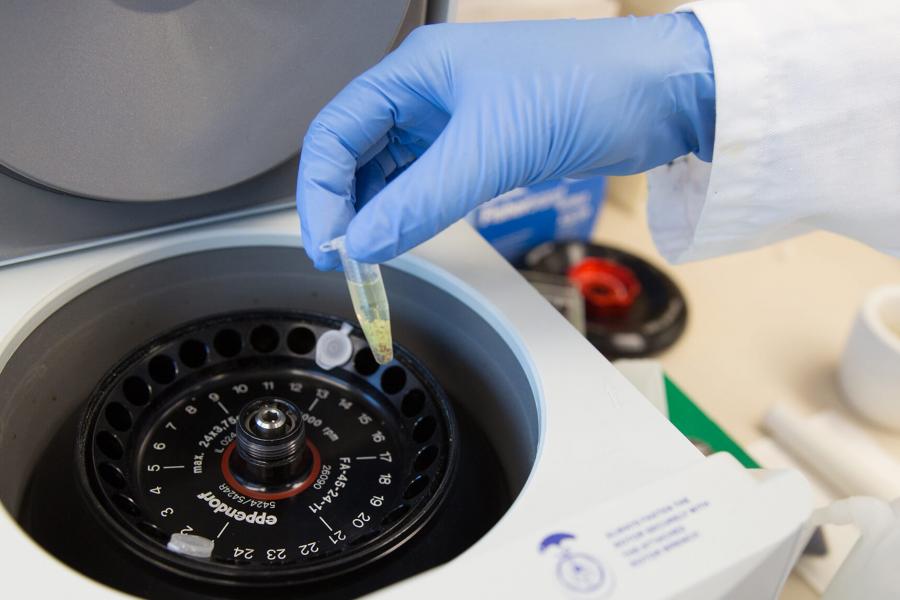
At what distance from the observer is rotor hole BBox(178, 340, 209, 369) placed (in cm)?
72

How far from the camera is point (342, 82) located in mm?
707

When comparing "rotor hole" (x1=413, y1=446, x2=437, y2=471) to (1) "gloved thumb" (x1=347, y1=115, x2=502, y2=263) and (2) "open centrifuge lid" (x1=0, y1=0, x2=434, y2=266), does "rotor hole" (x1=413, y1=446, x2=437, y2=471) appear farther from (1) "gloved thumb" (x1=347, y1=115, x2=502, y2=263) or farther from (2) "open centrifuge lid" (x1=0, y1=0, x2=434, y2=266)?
(2) "open centrifuge lid" (x1=0, y1=0, x2=434, y2=266)

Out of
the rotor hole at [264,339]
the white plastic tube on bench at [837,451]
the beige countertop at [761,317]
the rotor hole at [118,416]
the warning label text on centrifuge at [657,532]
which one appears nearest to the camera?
the warning label text on centrifuge at [657,532]

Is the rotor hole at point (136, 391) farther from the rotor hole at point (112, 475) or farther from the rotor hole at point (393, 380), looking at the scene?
the rotor hole at point (393, 380)

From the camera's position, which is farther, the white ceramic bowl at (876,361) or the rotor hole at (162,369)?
the white ceramic bowl at (876,361)

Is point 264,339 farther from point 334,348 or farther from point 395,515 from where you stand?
point 395,515

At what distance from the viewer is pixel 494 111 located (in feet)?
2.01

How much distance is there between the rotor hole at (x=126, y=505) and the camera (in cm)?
57

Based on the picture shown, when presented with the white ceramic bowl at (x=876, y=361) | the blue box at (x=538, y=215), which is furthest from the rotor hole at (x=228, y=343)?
the white ceramic bowl at (x=876, y=361)

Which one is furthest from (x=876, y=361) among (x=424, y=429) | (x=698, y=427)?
(x=424, y=429)

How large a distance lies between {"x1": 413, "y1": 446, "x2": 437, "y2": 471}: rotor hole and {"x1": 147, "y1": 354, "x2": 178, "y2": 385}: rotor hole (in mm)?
250

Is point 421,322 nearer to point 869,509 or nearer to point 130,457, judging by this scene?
point 130,457

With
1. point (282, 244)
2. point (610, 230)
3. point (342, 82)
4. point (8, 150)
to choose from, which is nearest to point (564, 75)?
point (342, 82)

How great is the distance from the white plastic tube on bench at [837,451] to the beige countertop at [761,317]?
30 mm
